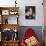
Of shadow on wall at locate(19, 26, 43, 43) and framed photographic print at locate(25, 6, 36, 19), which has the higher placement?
framed photographic print at locate(25, 6, 36, 19)

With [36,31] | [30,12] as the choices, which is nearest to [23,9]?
[30,12]

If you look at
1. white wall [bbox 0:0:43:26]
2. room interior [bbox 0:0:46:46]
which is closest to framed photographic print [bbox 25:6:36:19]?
room interior [bbox 0:0:46:46]

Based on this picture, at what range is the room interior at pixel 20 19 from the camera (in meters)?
5.24

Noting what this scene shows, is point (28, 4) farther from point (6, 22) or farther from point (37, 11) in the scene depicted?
point (6, 22)

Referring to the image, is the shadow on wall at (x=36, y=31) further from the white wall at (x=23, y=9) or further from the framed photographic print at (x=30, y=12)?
the framed photographic print at (x=30, y=12)

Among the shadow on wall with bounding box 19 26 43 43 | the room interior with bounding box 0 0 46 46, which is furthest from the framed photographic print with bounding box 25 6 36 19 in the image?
the shadow on wall with bounding box 19 26 43 43

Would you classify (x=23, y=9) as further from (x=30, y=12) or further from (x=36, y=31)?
(x=36, y=31)

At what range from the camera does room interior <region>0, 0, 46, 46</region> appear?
17.2 feet

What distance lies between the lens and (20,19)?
5352mm

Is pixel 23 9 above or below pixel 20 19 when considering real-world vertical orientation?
above

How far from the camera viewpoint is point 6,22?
529 cm

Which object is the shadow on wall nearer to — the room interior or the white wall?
the room interior

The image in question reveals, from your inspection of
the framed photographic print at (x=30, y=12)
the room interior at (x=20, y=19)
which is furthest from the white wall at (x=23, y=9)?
the framed photographic print at (x=30, y=12)

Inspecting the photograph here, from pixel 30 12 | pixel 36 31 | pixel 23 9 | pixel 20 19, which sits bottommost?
pixel 36 31
